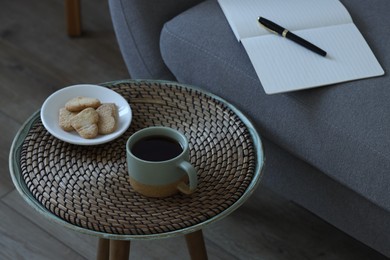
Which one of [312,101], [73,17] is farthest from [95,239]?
[73,17]

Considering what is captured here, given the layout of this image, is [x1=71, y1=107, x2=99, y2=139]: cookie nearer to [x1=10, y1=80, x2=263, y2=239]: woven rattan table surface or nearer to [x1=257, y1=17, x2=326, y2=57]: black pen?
[x1=10, y1=80, x2=263, y2=239]: woven rattan table surface

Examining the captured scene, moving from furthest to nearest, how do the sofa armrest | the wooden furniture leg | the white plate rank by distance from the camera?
the wooden furniture leg, the sofa armrest, the white plate

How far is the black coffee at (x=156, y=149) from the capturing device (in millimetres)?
994

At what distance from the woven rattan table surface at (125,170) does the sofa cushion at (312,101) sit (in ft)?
0.30

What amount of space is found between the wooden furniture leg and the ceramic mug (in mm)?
948

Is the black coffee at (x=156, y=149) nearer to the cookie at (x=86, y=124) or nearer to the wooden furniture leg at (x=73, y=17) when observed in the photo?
the cookie at (x=86, y=124)

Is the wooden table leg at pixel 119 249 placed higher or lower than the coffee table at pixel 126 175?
lower

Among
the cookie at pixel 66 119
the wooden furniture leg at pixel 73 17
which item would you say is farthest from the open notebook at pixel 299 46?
the wooden furniture leg at pixel 73 17

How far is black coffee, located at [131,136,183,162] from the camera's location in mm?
→ 994

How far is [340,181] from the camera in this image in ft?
3.81

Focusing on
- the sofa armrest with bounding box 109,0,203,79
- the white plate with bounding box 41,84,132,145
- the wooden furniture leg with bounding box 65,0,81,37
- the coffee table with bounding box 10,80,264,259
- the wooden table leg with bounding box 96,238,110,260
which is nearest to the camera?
the coffee table with bounding box 10,80,264,259

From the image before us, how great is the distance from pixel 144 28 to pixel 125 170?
1.28 feet

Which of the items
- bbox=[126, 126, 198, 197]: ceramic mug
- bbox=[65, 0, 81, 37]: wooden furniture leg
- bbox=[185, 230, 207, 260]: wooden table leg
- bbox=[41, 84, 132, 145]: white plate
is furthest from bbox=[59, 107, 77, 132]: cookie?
bbox=[65, 0, 81, 37]: wooden furniture leg

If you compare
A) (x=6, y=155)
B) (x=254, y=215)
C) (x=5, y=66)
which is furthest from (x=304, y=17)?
(x=5, y=66)
